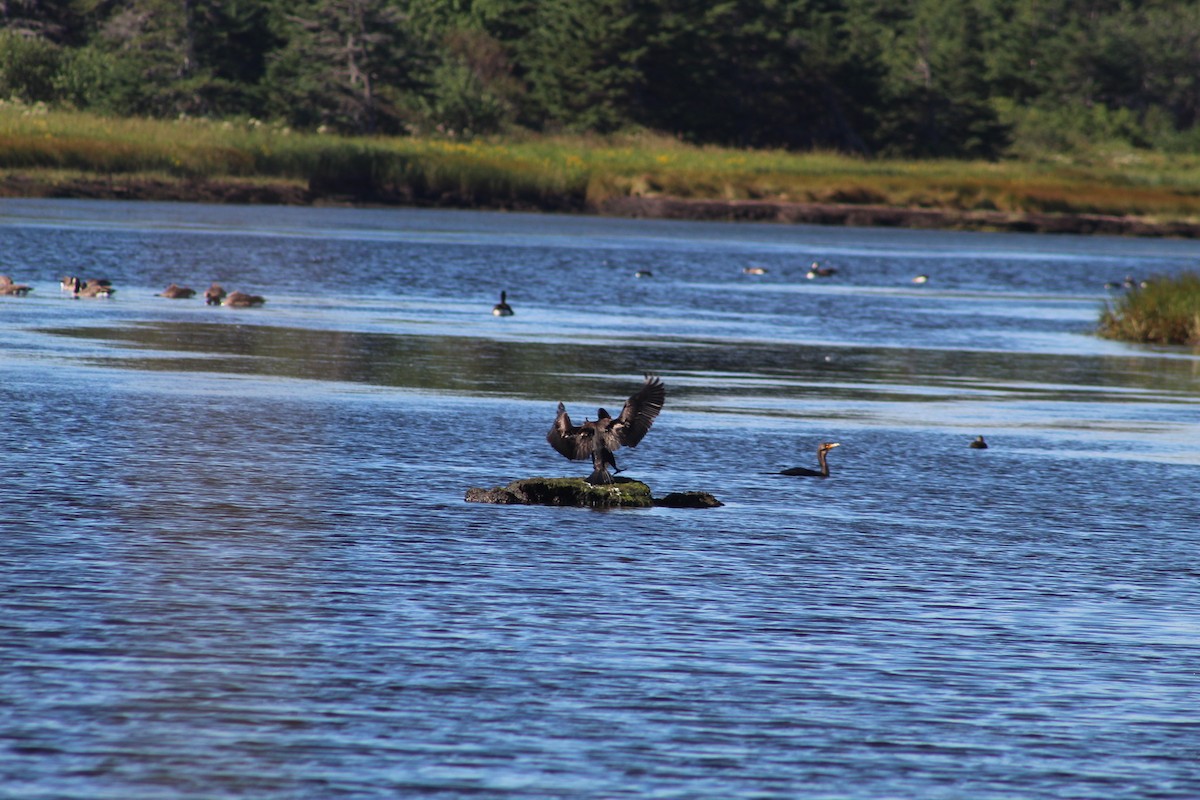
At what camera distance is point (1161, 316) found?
135 feet

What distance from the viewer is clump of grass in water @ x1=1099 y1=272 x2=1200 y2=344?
41.1m

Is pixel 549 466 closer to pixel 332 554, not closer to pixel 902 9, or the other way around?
Answer: pixel 332 554

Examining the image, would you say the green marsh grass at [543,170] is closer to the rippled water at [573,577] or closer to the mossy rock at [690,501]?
the rippled water at [573,577]

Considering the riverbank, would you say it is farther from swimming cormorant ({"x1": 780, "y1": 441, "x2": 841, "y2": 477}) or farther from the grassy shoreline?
swimming cormorant ({"x1": 780, "y1": 441, "x2": 841, "y2": 477})

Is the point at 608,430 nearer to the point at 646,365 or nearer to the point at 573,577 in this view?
the point at 573,577

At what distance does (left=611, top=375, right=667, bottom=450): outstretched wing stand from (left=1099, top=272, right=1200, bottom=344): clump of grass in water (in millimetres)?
Result: 27600

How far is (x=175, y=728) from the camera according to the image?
30.9ft

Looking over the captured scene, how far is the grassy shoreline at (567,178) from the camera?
77938 mm

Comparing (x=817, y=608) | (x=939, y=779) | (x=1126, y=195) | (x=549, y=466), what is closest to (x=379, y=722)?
(x=939, y=779)

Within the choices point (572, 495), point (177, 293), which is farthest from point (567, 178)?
point (572, 495)

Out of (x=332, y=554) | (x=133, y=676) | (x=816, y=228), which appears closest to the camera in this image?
(x=133, y=676)

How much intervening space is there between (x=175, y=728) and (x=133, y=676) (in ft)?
3.24

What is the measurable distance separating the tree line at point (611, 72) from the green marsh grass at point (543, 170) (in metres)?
4.37

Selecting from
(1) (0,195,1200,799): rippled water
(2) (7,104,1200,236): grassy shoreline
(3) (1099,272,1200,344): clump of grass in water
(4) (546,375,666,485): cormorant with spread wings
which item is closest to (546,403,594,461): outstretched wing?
(4) (546,375,666,485): cormorant with spread wings
